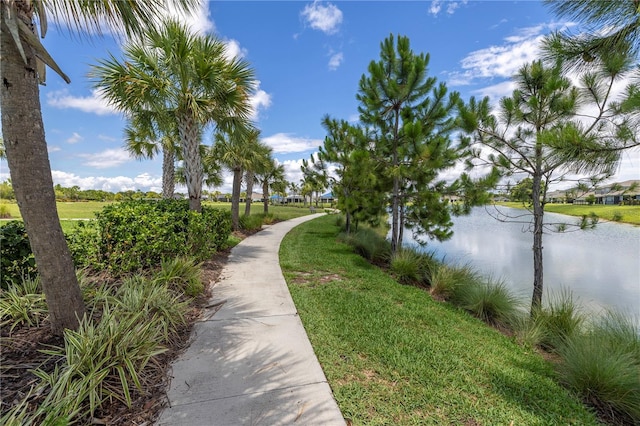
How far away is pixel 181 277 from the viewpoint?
4.47 metres

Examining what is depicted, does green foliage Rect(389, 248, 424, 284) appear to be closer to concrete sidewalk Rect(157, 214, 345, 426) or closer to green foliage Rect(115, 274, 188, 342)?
concrete sidewalk Rect(157, 214, 345, 426)

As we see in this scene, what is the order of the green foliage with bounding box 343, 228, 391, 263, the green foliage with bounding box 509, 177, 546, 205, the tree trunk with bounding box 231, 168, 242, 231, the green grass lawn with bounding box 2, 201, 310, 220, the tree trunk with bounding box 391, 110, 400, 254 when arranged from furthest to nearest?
the green grass lawn with bounding box 2, 201, 310, 220
the tree trunk with bounding box 231, 168, 242, 231
the green foliage with bounding box 343, 228, 391, 263
the tree trunk with bounding box 391, 110, 400, 254
the green foliage with bounding box 509, 177, 546, 205

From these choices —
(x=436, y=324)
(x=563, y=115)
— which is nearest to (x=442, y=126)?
(x=563, y=115)

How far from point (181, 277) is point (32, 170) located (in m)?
2.66

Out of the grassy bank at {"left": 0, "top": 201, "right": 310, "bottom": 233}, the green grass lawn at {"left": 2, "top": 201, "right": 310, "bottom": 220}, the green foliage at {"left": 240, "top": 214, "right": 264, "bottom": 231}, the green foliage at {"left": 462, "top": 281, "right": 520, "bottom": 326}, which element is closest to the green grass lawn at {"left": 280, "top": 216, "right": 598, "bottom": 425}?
the green foliage at {"left": 462, "top": 281, "right": 520, "bottom": 326}

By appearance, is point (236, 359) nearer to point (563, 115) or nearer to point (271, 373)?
point (271, 373)

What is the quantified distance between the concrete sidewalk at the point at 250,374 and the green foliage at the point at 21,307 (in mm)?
1650

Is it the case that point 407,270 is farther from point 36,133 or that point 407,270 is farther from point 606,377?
point 36,133

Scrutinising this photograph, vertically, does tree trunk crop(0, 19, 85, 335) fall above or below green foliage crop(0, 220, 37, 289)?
above

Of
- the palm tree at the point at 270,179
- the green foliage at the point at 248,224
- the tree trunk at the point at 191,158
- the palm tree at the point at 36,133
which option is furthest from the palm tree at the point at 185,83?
the palm tree at the point at 270,179

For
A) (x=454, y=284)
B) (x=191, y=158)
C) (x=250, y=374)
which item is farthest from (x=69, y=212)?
(x=454, y=284)

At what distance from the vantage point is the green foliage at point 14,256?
3.32 meters

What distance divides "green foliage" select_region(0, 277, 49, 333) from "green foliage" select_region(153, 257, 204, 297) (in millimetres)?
1260

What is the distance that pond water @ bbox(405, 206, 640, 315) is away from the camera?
5.52 m
